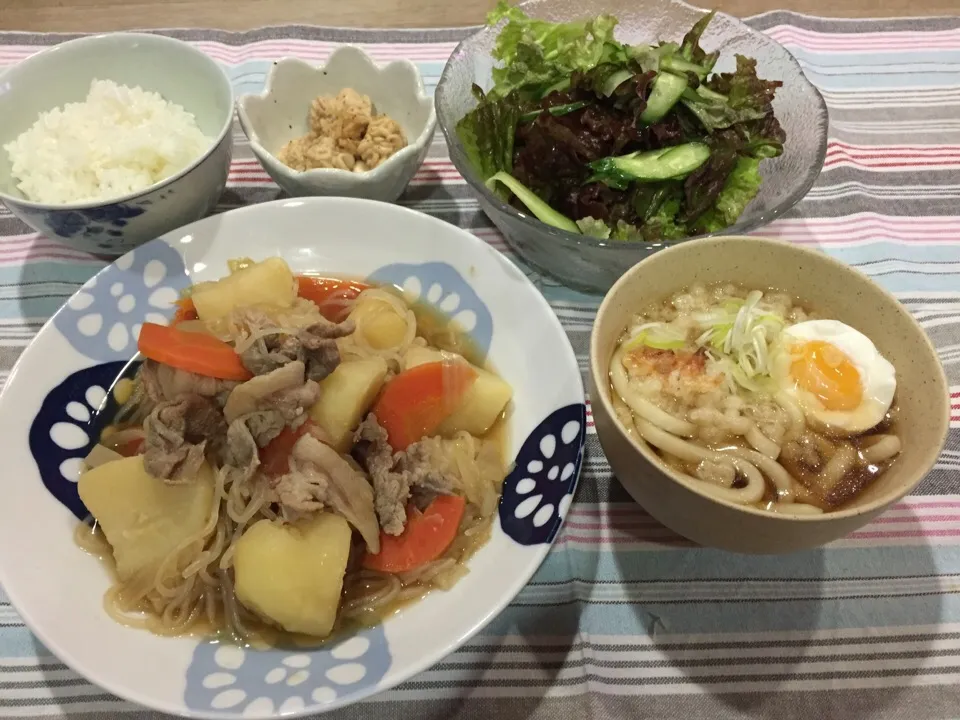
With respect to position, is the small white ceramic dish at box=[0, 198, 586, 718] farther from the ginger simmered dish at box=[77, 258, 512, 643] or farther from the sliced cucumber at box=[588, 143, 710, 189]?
the sliced cucumber at box=[588, 143, 710, 189]

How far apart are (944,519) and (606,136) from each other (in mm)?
1599

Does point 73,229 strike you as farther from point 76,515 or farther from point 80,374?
point 76,515

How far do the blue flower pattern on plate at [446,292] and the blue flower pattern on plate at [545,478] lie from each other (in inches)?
16.3

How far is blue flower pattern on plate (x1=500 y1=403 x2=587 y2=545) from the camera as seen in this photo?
5.41ft

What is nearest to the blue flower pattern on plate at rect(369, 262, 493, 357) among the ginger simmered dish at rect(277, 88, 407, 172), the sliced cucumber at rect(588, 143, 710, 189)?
the ginger simmered dish at rect(277, 88, 407, 172)

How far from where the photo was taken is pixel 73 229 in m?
2.18

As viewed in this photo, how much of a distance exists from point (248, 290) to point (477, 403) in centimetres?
83

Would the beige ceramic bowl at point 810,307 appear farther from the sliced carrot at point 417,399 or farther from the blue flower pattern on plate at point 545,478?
the sliced carrot at point 417,399

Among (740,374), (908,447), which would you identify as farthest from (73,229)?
(908,447)

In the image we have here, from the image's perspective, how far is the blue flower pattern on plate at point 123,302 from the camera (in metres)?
2.04

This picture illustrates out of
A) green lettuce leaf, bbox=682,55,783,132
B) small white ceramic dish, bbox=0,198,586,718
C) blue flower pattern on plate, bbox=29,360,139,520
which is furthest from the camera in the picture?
green lettuce leaf, bbox=682,55,783,132

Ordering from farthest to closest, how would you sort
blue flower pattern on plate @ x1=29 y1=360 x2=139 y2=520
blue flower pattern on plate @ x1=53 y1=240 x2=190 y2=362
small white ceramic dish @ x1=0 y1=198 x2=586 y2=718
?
blue flower pattern on plate @ x1=53 y1=240 x2=190 y2=362
blue flower pattern on plate @ x1=29 y1=360 x2=139 y2=520
small white ceramic dish @ x1=0 y1=198 x2=586 y2=718

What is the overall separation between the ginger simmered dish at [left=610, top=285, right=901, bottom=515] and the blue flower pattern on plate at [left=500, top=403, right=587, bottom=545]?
0.16m

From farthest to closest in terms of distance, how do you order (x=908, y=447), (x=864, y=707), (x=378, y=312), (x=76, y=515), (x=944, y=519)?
1. (x=378, y=312)
2. (x=944, y=519)
3. (x=76, y=515)
4. (x=864, y=707)
5. (x=908, y=447)
